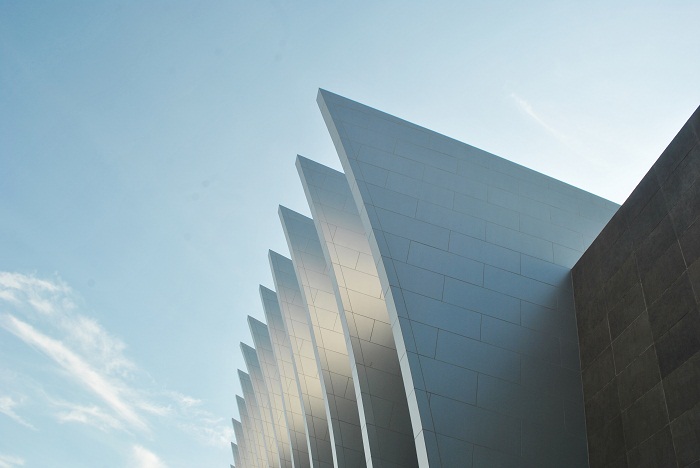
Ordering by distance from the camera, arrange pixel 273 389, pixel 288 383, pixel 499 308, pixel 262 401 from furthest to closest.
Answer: pixel 262 401 < pixel 273 389 < pixel 288 383 < pixel 499 308

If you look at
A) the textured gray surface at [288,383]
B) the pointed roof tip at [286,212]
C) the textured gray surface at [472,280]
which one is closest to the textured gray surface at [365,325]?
the textured gray surface at [472,280]

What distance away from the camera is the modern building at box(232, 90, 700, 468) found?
431 inches

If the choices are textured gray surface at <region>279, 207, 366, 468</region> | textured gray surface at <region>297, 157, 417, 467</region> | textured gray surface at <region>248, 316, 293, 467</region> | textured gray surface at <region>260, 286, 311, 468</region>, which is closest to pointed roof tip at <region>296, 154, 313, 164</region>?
textured gray surface at <region>297, 157, 417, 467</region>

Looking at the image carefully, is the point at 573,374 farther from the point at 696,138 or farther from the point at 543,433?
the point at 696,138

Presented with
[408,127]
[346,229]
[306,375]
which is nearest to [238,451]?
[306,375]

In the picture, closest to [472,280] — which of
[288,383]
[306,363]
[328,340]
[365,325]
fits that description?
[365,325]

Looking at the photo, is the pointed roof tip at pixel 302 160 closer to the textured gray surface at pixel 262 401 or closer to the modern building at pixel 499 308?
the modern building at pixel 499 308

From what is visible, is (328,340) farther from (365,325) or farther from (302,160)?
(302,160)

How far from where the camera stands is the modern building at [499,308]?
10945 mm

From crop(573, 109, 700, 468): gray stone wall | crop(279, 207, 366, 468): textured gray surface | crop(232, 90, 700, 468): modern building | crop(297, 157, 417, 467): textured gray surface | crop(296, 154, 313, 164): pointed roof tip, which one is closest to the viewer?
crop(573, 109, 700, 468): gray stone wall

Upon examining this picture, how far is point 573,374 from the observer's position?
45.4ft

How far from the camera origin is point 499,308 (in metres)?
14.0

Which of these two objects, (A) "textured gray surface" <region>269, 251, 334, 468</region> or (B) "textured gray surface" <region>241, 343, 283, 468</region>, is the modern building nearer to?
(A) "textured gray surface" <region>269, 251, 334, 468</region>

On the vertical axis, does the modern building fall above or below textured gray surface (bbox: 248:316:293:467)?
below
